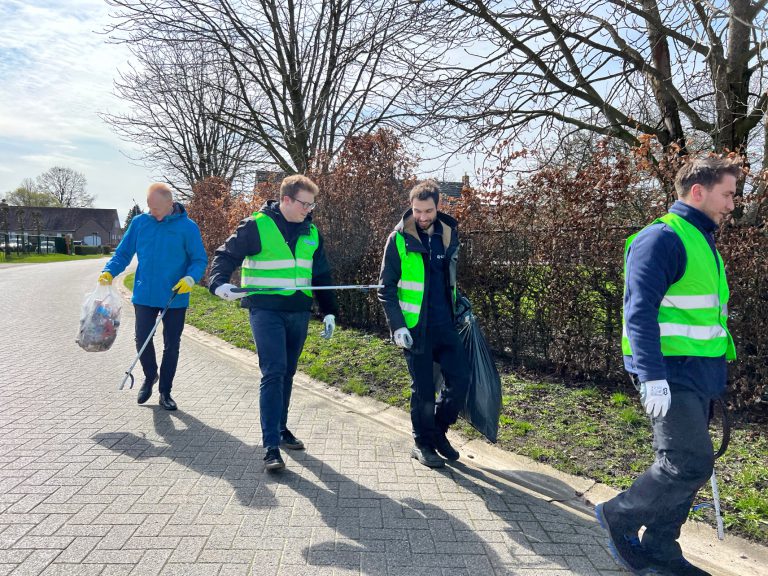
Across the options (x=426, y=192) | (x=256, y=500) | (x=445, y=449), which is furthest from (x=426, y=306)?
(x=256, y=500)

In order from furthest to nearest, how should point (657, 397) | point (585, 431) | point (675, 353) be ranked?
1. point (585, 431)
2. point (675, 353)
3. point (657, 397)

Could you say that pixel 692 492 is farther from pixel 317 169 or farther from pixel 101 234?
pixel 101 234

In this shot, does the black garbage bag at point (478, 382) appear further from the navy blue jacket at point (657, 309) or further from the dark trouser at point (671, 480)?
the navy blue jacket at point (657, 309)

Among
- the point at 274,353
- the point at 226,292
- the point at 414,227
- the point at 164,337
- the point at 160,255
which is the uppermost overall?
the point at 414,227

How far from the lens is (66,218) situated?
76.2m

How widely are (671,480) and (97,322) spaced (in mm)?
4614

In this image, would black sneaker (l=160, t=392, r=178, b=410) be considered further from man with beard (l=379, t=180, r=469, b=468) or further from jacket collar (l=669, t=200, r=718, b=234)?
jacket collar (l=669, t=200, r=718, b=234)

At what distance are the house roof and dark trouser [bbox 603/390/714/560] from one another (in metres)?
78.2

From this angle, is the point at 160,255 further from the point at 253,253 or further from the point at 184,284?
the point at 253,253

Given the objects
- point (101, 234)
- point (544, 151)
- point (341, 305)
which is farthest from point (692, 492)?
point (101, 234)

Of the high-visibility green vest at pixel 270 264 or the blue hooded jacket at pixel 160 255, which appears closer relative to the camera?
the high-visibility green vest at pixel 270 264

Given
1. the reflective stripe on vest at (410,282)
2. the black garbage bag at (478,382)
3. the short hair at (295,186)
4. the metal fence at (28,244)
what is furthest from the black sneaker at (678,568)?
the metal fence at (28,244)

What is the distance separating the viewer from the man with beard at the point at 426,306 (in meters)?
3.78

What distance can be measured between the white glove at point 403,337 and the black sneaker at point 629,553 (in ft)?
5.17
